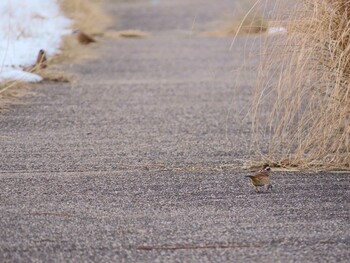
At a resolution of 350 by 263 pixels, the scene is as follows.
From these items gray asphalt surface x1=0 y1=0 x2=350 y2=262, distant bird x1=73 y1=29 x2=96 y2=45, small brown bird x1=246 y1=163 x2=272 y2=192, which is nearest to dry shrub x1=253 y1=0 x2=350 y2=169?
gray asphalt surface x1=0 y1=0 x2=350 y2=262

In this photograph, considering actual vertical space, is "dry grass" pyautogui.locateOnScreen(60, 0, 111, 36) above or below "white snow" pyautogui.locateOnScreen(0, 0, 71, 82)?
below

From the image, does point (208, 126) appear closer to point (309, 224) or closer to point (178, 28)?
point (309, 224)

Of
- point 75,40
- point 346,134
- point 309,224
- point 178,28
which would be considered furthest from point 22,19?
point 309,224

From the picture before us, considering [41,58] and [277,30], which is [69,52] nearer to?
[41,58]

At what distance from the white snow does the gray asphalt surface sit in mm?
529

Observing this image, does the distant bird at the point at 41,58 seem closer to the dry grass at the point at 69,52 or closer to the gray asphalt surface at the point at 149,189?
the dry grass at the point at 69,52

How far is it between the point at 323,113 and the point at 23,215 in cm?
222

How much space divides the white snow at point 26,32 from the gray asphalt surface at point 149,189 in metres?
0.53

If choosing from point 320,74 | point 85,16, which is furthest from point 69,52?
point 320,74

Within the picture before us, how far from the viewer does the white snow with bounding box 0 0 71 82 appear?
10.1m

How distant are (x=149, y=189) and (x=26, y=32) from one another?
7.94 m

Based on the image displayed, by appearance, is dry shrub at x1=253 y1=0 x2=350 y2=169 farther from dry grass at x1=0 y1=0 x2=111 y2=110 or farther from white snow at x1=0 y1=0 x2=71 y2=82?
white snow at x1=0 y1=0 x2=71 y2=82

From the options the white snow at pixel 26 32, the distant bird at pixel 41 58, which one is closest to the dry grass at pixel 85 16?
the white snow at pixel 26 32

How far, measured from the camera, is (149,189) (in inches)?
214
